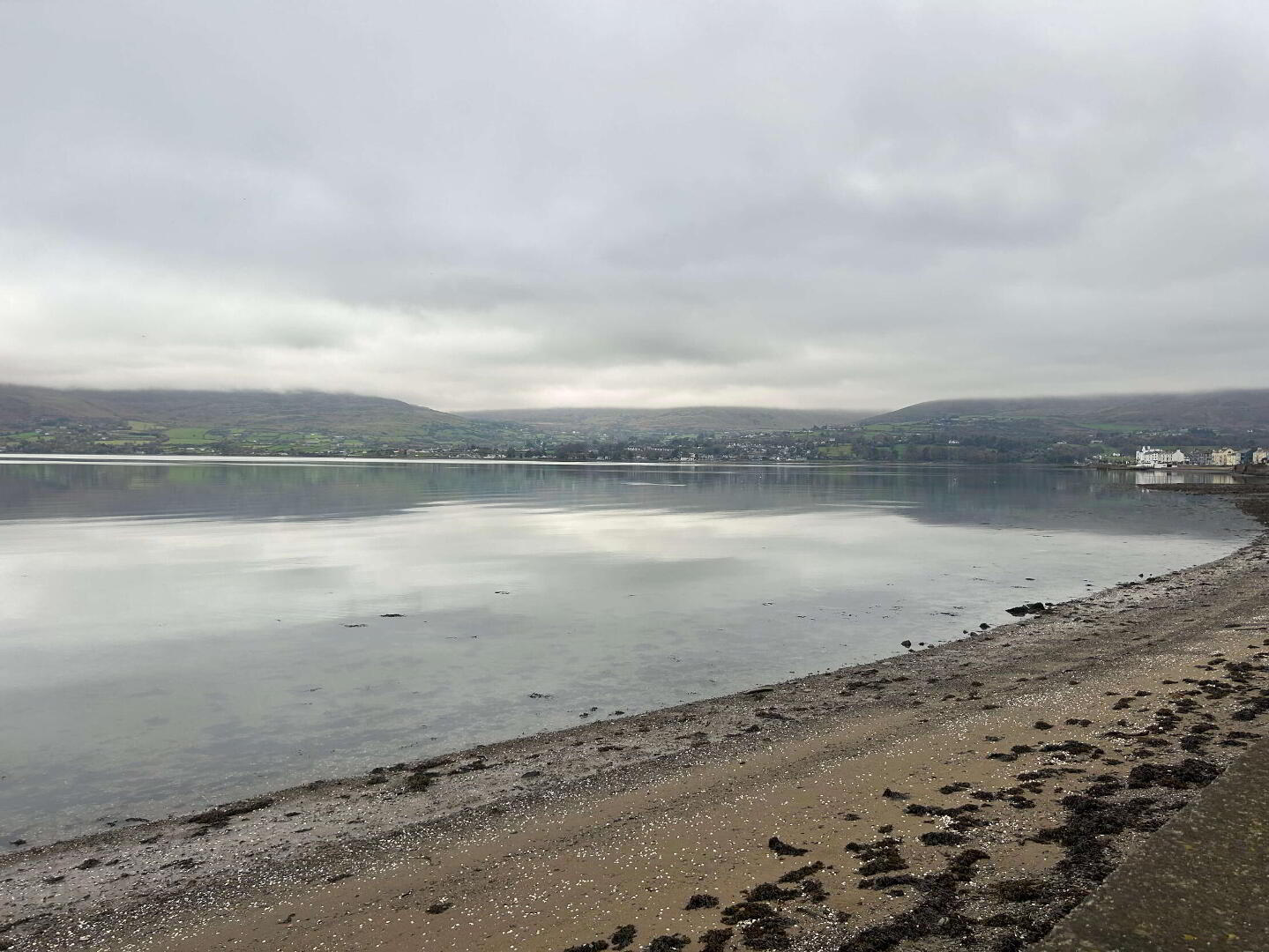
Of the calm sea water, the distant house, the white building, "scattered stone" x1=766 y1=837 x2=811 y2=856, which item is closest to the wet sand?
"scattered stone" x1=766 y1=837 x2=811 y2=856

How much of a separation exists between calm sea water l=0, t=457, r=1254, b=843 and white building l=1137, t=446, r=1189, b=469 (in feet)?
480

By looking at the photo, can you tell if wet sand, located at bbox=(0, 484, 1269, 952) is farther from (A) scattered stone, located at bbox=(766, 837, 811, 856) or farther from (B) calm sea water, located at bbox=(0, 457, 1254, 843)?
(B) calm sea water, located at bbox=(0, 457, 1254, 843)

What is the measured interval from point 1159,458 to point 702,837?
209 meters

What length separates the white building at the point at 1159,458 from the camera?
17125 centimetres

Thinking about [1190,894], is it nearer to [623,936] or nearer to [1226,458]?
[623,936]

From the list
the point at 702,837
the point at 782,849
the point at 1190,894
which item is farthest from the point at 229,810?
the point at 1190,894

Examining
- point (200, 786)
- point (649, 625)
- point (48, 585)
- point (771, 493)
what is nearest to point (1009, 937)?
point (200, 786)

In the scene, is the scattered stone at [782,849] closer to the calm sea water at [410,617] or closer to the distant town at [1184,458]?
the calm sea water at [410,617]

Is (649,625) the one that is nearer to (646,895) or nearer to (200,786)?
(200,786)

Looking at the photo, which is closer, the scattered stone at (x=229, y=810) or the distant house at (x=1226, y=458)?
the scattered stone at (x=229, y=810)

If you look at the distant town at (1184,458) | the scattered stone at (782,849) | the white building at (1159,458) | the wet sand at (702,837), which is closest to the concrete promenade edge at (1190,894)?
the wet sand at (702,837)

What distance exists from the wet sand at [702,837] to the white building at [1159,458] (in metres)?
193

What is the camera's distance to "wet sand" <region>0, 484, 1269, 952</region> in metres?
6.32

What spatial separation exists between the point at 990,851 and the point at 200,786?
1009cm
